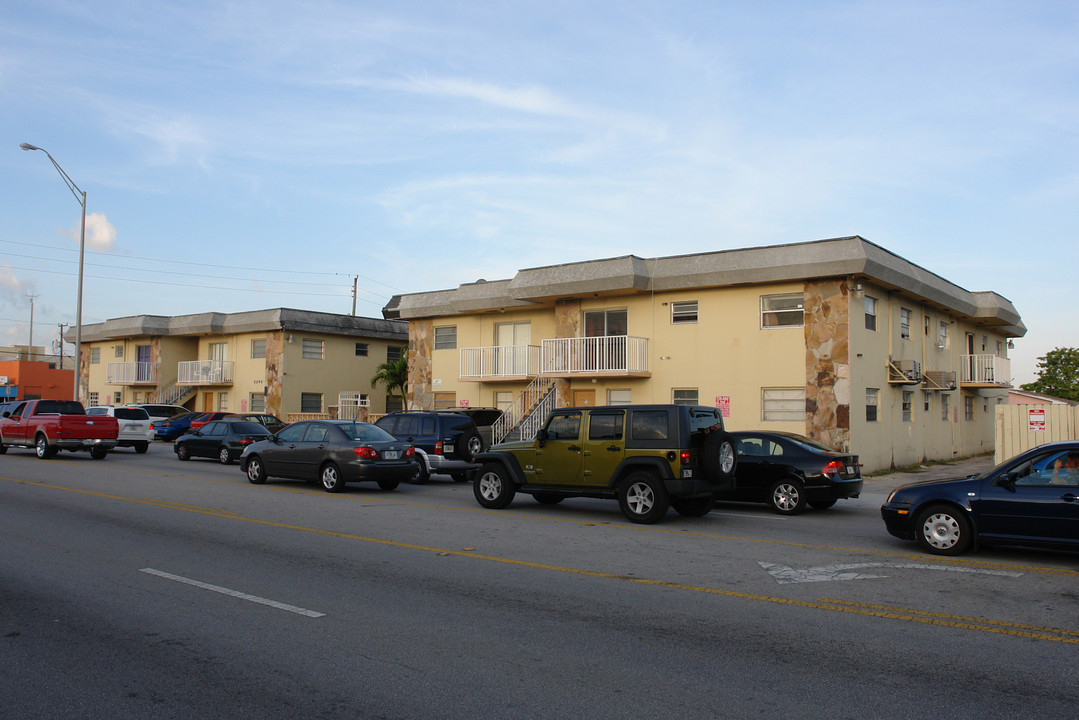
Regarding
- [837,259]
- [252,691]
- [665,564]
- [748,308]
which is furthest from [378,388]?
[252,691]

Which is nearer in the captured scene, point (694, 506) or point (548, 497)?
point (694, 506)

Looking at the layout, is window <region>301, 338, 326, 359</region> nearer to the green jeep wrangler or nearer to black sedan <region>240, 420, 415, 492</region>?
black sedan <region>240, 420, 415, 492</region>

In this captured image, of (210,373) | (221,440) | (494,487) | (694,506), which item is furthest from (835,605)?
(210,373)

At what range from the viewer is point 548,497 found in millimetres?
14969

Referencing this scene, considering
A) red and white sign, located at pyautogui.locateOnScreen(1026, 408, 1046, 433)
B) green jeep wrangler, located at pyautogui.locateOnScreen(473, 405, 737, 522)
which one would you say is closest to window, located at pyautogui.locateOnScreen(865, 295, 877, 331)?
red and white sign, located at pyautogui.locateOnScreen(1026, 408, 1046, 433)

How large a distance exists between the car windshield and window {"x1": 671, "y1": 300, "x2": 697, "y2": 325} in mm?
11004

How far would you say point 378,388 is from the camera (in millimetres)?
43938

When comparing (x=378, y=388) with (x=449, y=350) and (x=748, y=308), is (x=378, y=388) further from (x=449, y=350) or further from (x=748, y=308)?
(x=748, y=308)

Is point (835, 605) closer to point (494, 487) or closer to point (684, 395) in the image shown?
point (494, 487)

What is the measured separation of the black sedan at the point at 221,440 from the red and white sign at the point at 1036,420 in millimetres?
20611

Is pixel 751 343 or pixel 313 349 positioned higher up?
pixel 313 349

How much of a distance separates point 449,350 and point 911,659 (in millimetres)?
27088

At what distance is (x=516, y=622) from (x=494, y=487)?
7707 mm

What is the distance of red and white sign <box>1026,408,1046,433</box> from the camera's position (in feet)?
64.4
